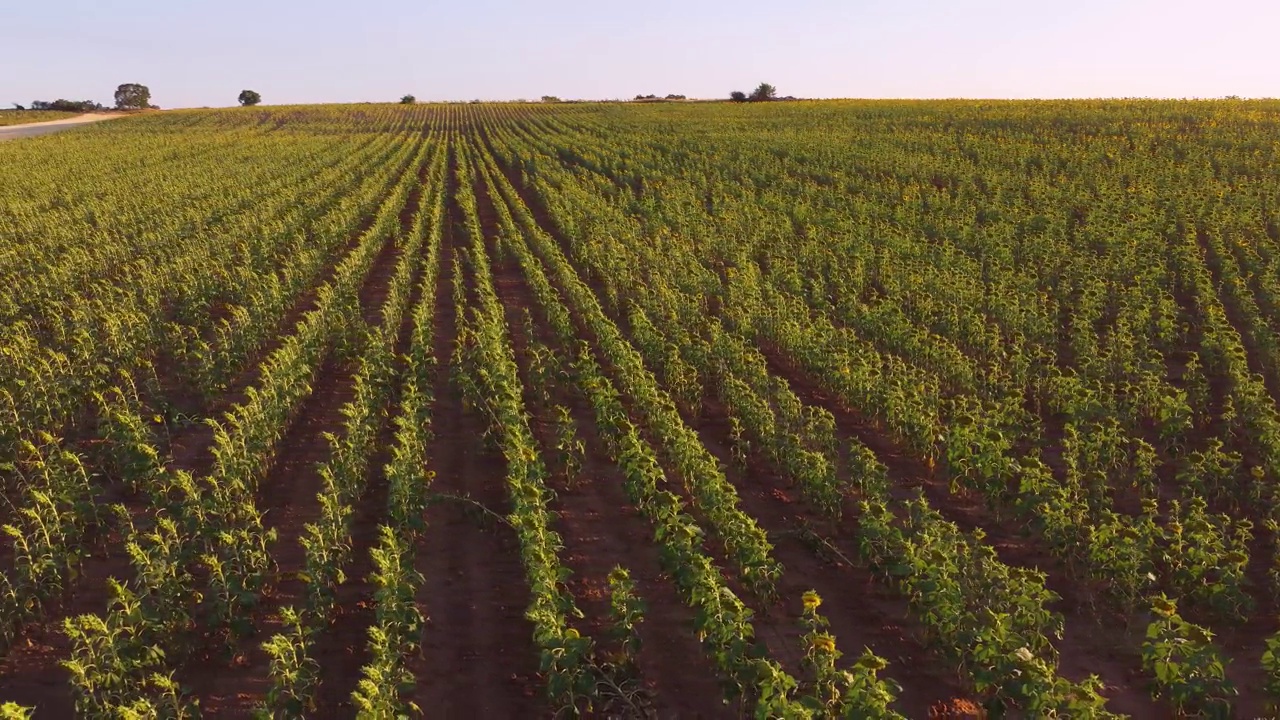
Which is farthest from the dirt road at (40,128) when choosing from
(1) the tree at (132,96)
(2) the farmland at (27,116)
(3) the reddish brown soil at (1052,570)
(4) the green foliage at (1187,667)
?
(4) the green foliage at (1187,667)

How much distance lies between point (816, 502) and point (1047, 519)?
7.83 feet

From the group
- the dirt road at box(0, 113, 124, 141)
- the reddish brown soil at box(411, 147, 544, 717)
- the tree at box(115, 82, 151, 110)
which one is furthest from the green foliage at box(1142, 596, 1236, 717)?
the tree at box(115, 82, 151, 110)

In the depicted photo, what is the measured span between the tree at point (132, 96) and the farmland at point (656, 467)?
4959 inches

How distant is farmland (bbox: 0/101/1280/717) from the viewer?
6.42 m

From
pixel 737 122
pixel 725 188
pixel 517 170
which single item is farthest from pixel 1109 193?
pixel 737 122

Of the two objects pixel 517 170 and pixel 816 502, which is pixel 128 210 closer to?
pixel 517 170

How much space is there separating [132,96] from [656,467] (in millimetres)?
152762

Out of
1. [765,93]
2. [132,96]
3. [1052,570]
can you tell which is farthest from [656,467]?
[132,96]

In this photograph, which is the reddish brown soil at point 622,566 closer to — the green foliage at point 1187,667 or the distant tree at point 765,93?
the green foliage at point 1187,667

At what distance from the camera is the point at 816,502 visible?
900 centimetres

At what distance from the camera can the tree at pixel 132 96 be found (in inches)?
4938

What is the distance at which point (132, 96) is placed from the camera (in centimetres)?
12825

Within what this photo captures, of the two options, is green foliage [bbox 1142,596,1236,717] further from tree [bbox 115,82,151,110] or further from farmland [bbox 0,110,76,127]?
tree [bbox 115,82,151,110]

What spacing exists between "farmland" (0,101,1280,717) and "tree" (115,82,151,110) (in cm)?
12596
